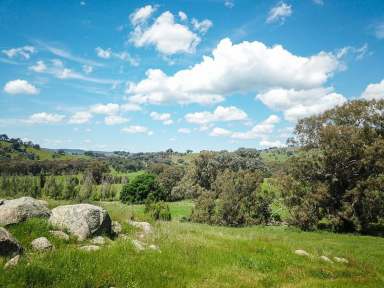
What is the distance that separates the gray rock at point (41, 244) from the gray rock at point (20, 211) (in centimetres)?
175

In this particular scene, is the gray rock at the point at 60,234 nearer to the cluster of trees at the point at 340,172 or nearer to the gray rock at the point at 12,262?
the gray rock at the point at 12,262

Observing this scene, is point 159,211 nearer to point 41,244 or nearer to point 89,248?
point 89,248

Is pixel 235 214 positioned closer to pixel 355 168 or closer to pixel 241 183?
pixel 241 183

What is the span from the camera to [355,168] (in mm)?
44844

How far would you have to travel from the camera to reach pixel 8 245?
11141 mm

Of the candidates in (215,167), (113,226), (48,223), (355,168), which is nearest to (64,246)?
(48,223)

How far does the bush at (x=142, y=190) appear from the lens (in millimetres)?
122688

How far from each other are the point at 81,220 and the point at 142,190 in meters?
109

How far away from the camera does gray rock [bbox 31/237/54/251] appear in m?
12.3

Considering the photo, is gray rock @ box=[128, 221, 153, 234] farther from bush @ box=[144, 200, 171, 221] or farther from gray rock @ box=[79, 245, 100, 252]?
bush @ box=[144, 200, 171, 221]

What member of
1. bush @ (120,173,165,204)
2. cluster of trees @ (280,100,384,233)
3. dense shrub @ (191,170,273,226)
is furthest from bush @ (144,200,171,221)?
bush @ (120,173,165,204)

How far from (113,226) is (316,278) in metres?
9.53

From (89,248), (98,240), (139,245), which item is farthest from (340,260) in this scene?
(89,248)

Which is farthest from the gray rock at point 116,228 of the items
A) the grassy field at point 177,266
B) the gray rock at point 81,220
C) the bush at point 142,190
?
the bush at point 142,190
